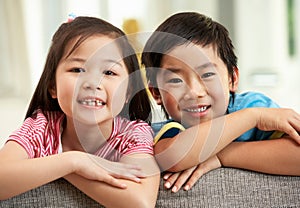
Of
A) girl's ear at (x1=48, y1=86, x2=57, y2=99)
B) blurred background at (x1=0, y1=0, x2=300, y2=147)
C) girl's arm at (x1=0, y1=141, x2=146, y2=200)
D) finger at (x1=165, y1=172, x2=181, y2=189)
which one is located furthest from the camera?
blurred background at (x1=0, y1=0, x2=300, y2=147)

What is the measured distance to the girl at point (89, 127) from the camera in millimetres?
934

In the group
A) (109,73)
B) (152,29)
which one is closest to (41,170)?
(109,73)

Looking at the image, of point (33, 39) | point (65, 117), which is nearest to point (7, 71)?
point (33, 39)

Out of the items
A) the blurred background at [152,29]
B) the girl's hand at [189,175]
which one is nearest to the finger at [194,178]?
the girl's hand at [189,175]

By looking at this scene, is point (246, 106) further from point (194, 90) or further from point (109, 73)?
point (109, 73)

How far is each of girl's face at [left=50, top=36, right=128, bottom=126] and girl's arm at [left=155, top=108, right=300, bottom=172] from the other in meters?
0.14

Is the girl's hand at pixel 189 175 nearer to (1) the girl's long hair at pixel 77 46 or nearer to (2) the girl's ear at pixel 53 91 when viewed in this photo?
(1) the girl's long hair at pixel 77 46

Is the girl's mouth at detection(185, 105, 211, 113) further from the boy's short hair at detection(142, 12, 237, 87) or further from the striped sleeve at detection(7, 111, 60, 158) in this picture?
the striped sleeve at detection(7, 111, 60, 158)

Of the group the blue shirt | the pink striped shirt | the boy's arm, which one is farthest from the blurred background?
the boy's arm

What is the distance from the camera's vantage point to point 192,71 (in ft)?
3.49

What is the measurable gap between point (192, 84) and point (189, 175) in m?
0.18

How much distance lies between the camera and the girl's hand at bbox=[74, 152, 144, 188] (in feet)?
3.08

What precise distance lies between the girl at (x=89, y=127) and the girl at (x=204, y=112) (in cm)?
5

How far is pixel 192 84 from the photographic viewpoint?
1.05 meters
